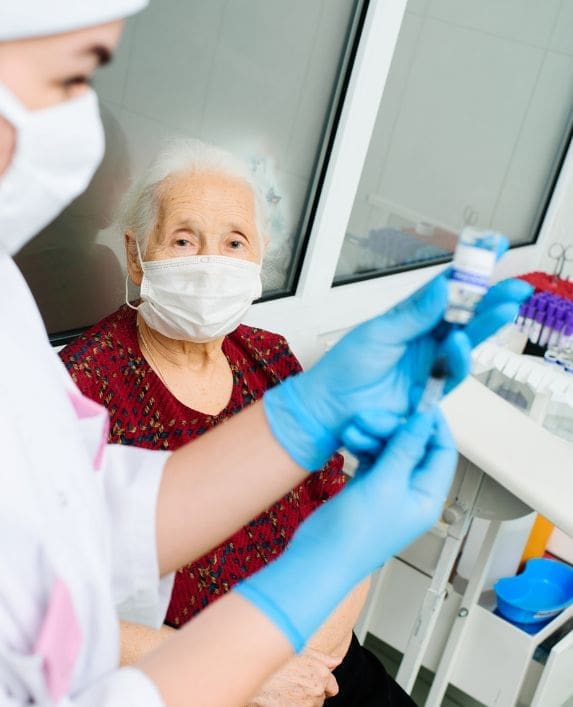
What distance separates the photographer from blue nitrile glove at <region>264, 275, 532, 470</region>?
887 mm

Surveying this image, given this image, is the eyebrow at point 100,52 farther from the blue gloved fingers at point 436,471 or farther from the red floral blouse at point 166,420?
the red floral blouse at point 166,420

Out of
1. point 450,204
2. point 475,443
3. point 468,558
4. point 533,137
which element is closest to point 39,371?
point 475,443

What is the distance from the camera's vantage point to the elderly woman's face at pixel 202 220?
57.8 inches

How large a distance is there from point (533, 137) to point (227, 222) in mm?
1943

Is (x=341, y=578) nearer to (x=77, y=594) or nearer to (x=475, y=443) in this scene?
(x=77, y=594)

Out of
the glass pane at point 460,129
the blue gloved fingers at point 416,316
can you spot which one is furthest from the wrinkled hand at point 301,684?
the glass pane at point 460,129

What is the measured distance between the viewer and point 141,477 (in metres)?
0.90

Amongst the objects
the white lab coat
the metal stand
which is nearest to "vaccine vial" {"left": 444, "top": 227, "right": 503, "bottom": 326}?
the white lab coat

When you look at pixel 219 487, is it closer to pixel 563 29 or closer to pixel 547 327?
pixel 547 327

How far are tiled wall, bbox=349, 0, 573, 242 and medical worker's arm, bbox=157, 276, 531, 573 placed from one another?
134 cm

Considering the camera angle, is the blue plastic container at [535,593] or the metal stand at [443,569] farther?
the blue plastic container at [535,593]

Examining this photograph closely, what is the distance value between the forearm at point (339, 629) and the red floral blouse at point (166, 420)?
164 mm

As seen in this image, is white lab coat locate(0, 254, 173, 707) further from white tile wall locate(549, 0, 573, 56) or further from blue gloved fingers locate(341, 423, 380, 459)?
white tile wall locate(549, 0, 573, 56)

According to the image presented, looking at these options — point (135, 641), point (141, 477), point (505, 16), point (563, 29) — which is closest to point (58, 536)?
point (141, 477)
